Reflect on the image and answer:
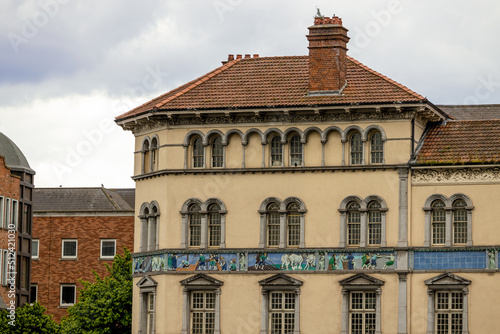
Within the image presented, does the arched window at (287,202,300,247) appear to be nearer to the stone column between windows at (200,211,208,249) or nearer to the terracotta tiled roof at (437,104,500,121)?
the stone column between windows at (200,211,208,249)

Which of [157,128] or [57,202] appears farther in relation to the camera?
[57,202]

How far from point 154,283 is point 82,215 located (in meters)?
29.4

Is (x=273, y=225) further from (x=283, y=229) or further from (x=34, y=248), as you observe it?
(x=34, y=248)

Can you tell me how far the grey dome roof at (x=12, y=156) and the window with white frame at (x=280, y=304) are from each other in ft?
81.3

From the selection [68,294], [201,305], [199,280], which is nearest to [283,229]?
[199,280]

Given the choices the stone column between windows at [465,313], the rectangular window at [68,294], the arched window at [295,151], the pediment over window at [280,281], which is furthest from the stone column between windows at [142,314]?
the rectangular window at [68,294]

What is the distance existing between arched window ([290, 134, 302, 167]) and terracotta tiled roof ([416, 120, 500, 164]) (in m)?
5.07

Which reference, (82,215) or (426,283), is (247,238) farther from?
(82,215)

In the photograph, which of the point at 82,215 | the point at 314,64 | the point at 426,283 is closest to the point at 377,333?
the point at 426,283

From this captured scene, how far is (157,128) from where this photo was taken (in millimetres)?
62312

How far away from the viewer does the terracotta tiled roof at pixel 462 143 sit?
192 ft

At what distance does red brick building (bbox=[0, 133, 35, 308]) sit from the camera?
76.3 m

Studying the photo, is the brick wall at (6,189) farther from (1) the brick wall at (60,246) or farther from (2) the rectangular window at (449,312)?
(2) the rectangular window at (449,312)

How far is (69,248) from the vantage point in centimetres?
9000
